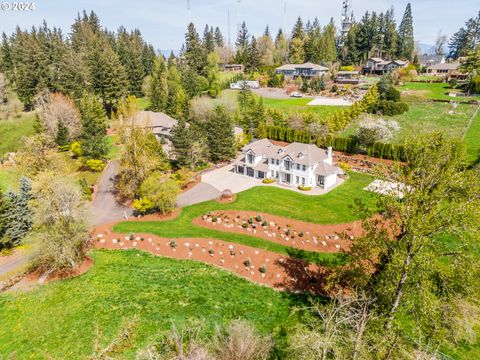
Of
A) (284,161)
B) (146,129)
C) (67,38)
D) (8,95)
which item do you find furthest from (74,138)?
(67,38)

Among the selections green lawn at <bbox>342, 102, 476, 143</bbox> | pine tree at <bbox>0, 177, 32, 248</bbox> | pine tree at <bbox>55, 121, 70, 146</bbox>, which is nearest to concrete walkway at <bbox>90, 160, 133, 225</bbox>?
pine tree at <bbox>0, 177, 32, 248</bbox>

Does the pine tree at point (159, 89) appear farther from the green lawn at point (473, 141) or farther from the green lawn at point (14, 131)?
the green lawn at point (473, 141)

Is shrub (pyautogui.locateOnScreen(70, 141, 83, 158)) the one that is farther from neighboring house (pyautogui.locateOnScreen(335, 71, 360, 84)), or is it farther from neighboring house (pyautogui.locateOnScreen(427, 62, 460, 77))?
neighboring house (pyautogui.locateOnScreen(427, 62, 460, 77))

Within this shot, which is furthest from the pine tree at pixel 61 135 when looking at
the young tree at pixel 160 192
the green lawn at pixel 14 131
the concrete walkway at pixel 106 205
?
the young tree at pixel 160 192

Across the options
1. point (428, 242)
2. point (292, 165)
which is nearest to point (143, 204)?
point (292, 165)

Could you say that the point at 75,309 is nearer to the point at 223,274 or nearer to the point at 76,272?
the point at 76,272

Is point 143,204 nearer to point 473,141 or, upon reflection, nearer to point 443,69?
point 473,141

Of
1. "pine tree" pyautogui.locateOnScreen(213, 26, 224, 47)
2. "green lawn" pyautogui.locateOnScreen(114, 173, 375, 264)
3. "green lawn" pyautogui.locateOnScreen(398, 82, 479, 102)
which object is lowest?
"green lawn" pyautogui.locateOnScreen(114, 173, 375, 264)
